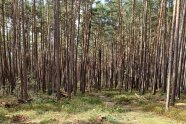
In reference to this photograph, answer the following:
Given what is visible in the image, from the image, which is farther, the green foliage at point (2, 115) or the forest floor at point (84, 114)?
the green foliage at point (2, 115)

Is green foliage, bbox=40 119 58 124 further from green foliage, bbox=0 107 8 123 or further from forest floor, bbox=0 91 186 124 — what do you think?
green foliage, bbox=0 107 8 123

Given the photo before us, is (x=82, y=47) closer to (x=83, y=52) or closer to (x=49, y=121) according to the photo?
(x=83, y=52)

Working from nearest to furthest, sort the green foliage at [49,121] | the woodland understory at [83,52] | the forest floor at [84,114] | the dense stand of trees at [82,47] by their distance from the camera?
the green foliage at [49,121] < the forest floor at [84,114] < the woodland understory at [83,52] < the dense stand of trees at [82,47]

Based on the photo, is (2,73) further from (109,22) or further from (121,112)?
(109,22)

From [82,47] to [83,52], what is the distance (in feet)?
5.90

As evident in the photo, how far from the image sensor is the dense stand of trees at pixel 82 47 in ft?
72.4

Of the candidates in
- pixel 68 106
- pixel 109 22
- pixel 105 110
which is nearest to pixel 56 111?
pixel 68 106

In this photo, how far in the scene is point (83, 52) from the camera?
3153 cm

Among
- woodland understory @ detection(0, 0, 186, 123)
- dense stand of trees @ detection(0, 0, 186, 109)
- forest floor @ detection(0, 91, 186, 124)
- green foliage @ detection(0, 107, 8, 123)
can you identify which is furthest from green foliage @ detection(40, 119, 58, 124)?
dense stand of trees @ detection(0, 0, 186, 109)

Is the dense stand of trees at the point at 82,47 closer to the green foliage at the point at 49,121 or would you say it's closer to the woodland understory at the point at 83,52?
the woodland understory at the point at 83,52

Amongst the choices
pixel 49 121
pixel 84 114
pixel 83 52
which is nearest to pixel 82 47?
pixel 83 52

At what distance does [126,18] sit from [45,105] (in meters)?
30.6

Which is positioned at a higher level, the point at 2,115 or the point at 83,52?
the point at 83,52

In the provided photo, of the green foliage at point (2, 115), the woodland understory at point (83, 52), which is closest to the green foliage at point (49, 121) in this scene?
the green foliage at point (2, 115)
